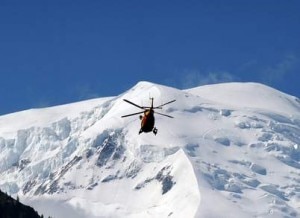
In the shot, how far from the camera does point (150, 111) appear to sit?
14850 cm

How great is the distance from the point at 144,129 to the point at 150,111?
2424mm

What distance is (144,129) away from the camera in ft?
489
